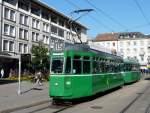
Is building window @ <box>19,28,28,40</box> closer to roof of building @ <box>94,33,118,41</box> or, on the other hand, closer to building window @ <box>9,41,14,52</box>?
building window @ <box>9,41,14,52</box>

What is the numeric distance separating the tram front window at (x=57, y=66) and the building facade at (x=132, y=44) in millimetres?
102844

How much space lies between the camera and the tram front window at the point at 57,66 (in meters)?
16.9

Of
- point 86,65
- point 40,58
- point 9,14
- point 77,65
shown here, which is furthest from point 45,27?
point 77,65

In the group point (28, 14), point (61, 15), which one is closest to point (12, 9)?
point (28, 14)

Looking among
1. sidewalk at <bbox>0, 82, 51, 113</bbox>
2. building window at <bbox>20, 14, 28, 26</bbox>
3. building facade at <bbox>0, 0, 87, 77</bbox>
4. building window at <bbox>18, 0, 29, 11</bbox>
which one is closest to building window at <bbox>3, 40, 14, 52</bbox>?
building facade at <bbox>0, 0, 87, 77</bbox>

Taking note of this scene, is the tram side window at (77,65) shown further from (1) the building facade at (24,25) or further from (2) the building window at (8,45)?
(2) the building window at (8,45)

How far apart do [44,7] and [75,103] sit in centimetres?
5171

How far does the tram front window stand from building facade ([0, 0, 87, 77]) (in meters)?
30.0

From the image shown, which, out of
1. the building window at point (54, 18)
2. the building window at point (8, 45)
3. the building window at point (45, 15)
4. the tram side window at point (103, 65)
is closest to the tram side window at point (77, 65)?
the tram side window at point (103, 65)

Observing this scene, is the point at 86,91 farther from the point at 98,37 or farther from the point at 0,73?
the point at 98,37

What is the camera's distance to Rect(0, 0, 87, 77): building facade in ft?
179

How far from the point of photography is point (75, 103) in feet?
58.3

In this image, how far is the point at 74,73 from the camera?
56.4 feet

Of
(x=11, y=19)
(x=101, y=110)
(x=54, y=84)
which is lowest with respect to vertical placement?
(x=101, y=110)
